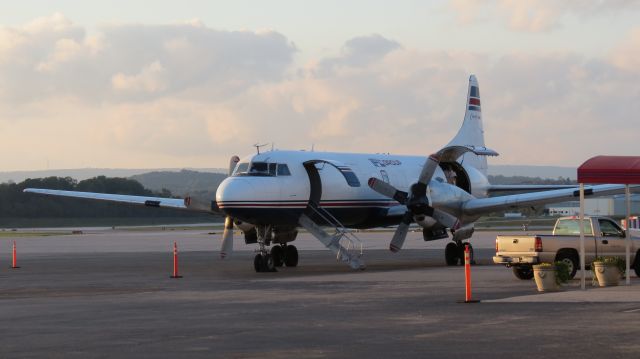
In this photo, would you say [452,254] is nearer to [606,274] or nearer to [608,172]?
[606,274]

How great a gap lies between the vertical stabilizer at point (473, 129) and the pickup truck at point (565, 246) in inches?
628

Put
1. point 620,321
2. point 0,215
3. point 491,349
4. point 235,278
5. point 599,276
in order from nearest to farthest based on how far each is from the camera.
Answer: point 491,349, point 620,321, point 599,276, point 235,278, point 0,215

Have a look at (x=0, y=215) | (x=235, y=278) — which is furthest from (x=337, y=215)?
(x=0, y=215)

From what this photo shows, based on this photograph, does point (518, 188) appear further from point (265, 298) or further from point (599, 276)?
point (265, 298)

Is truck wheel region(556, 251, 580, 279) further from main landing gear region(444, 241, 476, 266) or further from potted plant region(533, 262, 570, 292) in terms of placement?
main landing gear region(444, 241, 476, 266)

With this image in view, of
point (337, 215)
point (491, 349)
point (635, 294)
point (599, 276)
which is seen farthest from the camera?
point (337, 215)

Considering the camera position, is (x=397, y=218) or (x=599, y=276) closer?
(x=599, y=276)

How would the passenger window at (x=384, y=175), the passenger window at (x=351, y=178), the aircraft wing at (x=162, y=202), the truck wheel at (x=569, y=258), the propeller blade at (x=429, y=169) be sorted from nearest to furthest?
the truck wheel at (x=569, y=258) < the propeller blade at (x=429, y=169) < the passenger window at (x=351, y=178) < the aircraft wing at (x=162, y=202) < the passenger window at (x=384, y=175)

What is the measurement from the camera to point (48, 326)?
1688 cm

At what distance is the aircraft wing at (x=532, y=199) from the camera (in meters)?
33.6

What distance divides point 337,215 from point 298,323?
17.0 metres

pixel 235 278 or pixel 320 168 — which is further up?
pixel 320 168

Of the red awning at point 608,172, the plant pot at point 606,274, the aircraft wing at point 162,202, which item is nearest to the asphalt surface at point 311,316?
the plant pot at point 606,274

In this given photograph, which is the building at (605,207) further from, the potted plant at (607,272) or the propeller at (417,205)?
the potted plant at (607,272)
